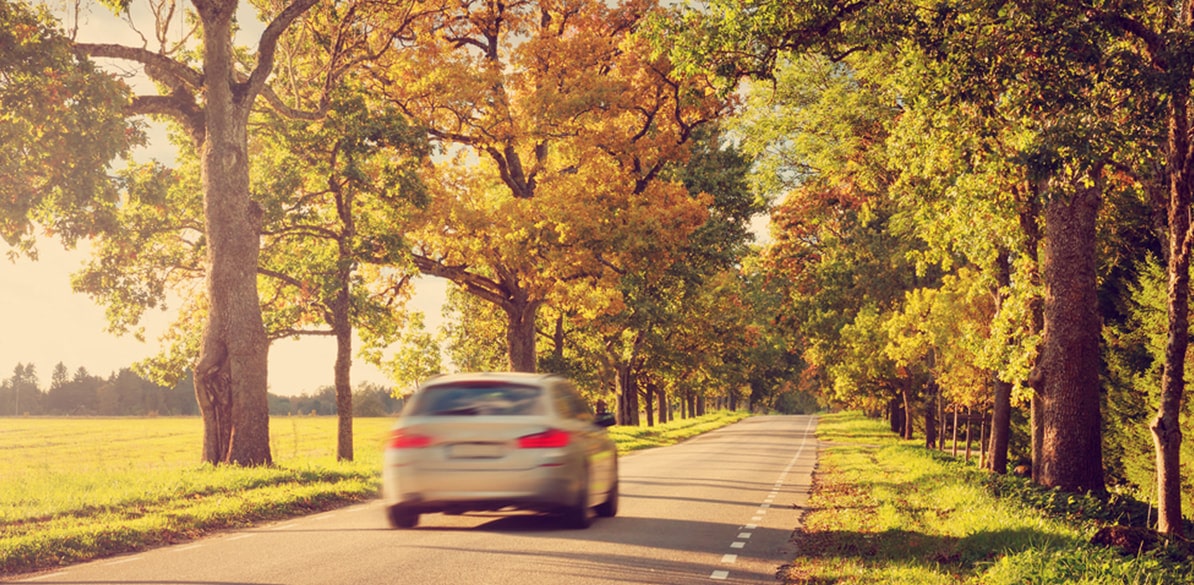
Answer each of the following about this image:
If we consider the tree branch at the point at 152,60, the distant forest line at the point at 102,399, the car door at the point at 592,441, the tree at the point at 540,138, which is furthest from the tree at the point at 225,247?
the distant forest line at the point at 102,399

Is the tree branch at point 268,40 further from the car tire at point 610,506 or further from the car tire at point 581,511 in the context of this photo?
the car tire at point 581,511

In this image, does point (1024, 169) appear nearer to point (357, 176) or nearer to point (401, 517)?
point (401, 517)

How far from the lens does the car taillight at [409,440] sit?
34.0 ft

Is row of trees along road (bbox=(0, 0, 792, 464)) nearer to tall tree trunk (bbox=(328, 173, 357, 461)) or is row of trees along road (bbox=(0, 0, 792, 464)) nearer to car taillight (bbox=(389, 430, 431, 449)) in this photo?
tall tree trunk (bbox=(328, 173, 357, 461))

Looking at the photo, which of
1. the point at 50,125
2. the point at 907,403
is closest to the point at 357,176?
the point at 50,125

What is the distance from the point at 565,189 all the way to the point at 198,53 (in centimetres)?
1066

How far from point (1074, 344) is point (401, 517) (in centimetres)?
1179

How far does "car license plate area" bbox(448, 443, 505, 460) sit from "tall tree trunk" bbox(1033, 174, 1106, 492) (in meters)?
11.1

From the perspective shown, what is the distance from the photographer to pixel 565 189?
29.6 metres

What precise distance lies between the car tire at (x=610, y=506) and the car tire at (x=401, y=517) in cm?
270

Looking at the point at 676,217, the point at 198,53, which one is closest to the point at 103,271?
the point at 198,53

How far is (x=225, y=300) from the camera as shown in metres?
21.4

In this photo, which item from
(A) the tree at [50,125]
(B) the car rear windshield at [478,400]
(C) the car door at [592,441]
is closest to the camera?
(B) the car rear windshield at [478,400]

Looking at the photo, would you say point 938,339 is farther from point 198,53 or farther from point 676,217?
point 198,53
